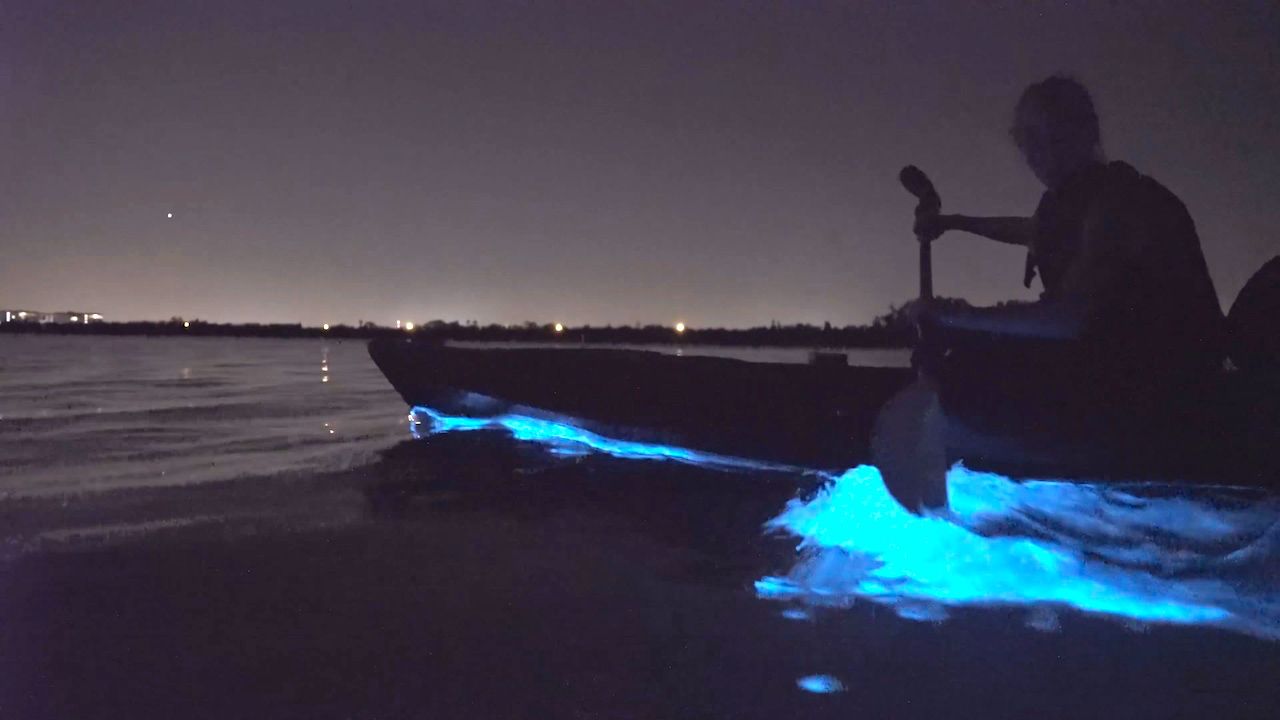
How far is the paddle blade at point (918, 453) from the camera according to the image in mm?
4477

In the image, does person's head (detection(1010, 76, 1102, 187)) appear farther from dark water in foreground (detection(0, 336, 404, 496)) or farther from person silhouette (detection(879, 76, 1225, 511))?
dark water in foreground (detection(0, 336, 404, 496))

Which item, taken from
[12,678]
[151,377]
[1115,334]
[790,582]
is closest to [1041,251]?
[1115,334]

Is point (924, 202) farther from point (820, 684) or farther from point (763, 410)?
point (820, 684)

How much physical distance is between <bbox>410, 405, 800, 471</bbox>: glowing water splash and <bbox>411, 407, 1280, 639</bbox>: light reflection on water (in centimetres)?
220

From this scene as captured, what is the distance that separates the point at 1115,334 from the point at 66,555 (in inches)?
192

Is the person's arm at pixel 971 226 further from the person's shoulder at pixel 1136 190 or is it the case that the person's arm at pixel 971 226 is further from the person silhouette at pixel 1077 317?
the person's shoulder at pixel 1136 190

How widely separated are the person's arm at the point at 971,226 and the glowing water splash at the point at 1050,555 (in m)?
1.44

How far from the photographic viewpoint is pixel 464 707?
2428 millimetres

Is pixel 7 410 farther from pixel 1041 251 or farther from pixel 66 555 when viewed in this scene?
pixel 1041 251

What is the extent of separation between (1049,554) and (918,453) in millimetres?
796

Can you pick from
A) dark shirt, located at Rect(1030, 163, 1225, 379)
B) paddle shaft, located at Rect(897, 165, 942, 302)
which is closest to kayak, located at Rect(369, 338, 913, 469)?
paddle shaft, located at Rect(897, 165, 942, 302)

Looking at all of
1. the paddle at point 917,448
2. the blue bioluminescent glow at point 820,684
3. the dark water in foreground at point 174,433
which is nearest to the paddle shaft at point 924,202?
the paddle at point 917,448

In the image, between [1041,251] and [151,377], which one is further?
[151,377]

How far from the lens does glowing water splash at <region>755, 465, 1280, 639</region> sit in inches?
135
